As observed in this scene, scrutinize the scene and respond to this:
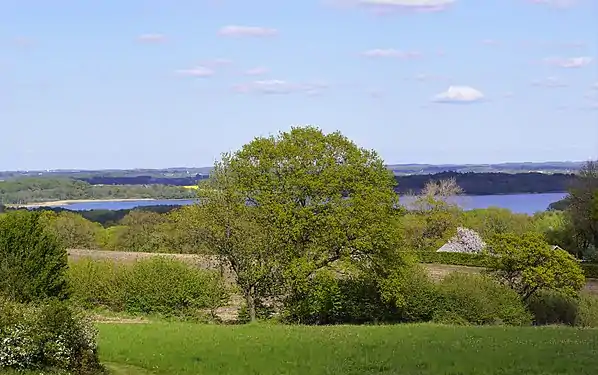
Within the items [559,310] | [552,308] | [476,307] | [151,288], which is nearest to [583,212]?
[559,310]

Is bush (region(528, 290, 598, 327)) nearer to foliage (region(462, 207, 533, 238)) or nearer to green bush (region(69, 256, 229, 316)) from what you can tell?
green bush (region(69, 256, 229, 316))

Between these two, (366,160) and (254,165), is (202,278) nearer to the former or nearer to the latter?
(254,165)

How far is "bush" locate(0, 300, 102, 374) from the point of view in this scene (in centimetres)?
1433

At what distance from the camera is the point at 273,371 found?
16.1 m

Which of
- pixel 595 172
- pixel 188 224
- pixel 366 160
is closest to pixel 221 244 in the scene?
pixel 188 224

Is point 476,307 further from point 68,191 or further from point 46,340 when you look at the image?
point 68,191

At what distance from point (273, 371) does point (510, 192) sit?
14169 cm

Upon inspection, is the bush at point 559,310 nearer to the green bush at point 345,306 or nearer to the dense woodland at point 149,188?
the green bush at point 345,306

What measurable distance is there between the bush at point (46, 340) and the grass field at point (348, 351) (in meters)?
1.45

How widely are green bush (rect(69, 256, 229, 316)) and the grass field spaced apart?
8977 mm

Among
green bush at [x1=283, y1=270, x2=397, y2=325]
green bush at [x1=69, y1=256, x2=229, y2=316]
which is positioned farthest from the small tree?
green bush at [x1=69, y1=256, x2=229, y2=316]

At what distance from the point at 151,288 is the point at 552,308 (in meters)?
20.8

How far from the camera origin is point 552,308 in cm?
3669

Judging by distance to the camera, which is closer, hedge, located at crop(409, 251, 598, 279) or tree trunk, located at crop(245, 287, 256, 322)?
tree trunk, located at crop(245, 287, 256, 322)
